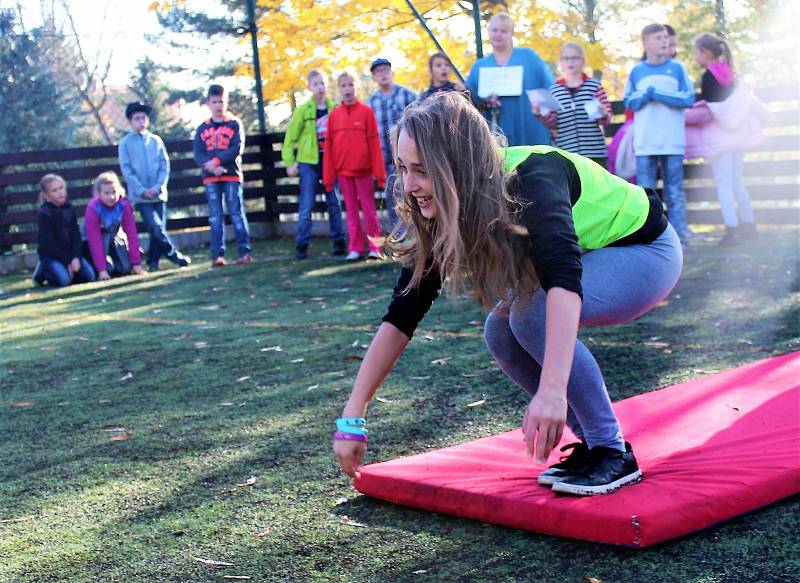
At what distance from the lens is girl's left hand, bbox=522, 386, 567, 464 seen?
8.63 ft

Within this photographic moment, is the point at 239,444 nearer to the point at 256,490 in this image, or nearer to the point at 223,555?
the point at 256,490

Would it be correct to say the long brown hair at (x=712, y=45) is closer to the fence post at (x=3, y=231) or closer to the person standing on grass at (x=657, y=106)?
the person standing on grass at (x=657, y=106)

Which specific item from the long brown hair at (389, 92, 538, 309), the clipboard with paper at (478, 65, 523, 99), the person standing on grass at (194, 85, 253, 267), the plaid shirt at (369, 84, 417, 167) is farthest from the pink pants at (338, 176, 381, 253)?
the long brown hair at (389, 92, 538, 309)

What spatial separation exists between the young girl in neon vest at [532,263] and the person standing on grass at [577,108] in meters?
6.20

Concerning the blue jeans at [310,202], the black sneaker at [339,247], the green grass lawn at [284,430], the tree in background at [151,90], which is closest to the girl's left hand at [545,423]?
the green grass lawn at [284,430]

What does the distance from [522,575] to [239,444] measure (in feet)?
6.22

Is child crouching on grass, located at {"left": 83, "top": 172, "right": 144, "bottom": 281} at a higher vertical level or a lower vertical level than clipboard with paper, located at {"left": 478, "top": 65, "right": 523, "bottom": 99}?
lower

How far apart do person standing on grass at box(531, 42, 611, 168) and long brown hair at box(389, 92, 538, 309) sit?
268 inches

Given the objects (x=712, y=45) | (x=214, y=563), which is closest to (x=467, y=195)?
(x=214, y=563)

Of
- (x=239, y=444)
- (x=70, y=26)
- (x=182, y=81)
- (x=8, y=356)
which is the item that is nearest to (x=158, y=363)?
(x=8, y=356)

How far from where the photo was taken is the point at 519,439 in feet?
13.2

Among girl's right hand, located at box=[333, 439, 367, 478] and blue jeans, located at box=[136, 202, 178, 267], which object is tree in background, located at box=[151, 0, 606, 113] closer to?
blue jeans, located at box=[136, 202, 178, 267]

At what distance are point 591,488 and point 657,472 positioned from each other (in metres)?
0.29

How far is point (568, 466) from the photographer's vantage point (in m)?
3.41
